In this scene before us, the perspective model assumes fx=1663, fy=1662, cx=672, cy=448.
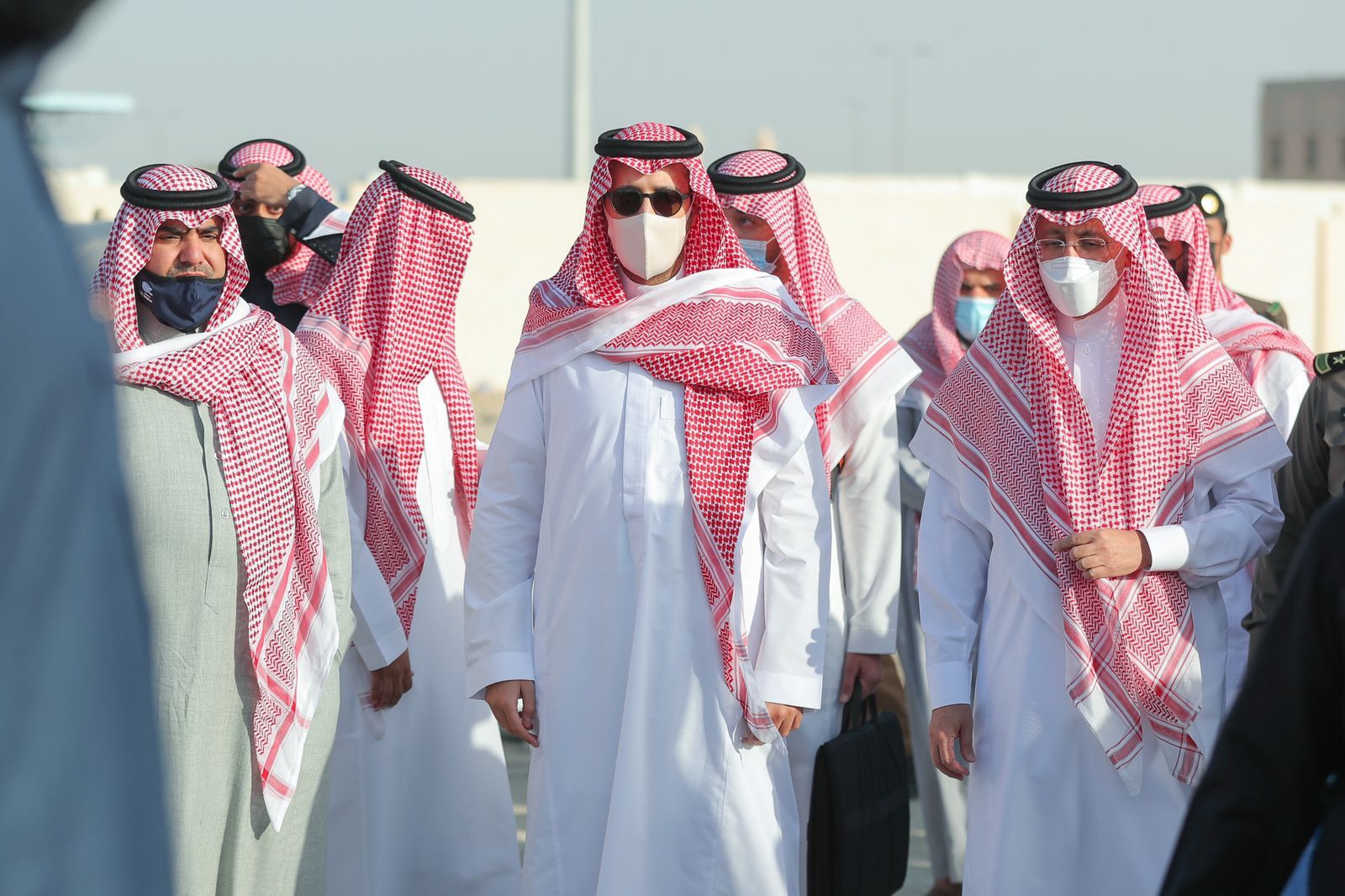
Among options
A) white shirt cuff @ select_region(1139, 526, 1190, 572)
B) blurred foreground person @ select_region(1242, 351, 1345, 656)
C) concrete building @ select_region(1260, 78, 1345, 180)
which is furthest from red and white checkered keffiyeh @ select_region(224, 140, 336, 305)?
concrete building @ select_region(1260, 78, 1345, 180)

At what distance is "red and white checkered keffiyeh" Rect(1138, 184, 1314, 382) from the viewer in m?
4.86

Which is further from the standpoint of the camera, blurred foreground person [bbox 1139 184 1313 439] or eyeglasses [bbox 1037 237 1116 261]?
blurred foreground person [bbox 1139 184 1313 439]

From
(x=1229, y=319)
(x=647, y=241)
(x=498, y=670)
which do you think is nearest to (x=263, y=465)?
(x=498, y=670)

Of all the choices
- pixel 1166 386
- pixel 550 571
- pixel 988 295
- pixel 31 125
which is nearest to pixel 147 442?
pixel 550 571

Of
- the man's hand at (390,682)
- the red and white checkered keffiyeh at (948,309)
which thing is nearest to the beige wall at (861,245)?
the red and white checkered keffiyeh at (948,309)

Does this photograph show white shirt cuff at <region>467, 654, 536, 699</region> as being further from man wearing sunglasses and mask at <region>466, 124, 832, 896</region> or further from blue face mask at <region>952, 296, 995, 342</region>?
blue face mask at <region>952, 296, 995, 342</region>

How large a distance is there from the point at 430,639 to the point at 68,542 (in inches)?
147

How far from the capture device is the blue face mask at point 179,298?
3.69 metres

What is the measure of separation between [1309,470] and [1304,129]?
2713 inches

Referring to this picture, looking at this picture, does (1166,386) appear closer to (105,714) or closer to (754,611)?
(754,611)

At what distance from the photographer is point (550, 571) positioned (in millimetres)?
3588

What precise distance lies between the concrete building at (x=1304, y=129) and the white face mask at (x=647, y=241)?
68.0 metres

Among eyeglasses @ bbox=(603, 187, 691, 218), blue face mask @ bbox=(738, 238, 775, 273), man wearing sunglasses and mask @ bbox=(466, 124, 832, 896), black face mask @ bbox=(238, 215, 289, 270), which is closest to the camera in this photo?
man wearing sunglasses and mask @ bbox=(466, 124, 832, 896)

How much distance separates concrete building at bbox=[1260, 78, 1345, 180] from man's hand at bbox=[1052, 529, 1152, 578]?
2677 inches
